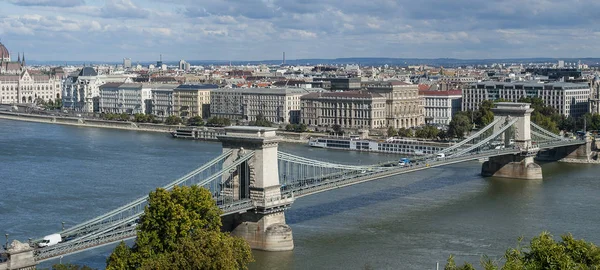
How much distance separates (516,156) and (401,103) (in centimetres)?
1704

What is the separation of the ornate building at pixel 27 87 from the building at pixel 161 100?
18.5 meters

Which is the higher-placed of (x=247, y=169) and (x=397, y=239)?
(x=247, y=169)

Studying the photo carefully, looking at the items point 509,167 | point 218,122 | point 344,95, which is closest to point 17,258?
point 509,167

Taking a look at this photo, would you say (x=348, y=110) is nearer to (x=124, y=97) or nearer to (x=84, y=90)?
(x=124, y=97)

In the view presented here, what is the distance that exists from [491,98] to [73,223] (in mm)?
33884

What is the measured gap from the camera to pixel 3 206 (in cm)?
2181

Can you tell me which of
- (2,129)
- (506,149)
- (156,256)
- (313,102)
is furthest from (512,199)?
(2,129)

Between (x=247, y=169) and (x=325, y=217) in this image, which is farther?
(x=325, y=217)

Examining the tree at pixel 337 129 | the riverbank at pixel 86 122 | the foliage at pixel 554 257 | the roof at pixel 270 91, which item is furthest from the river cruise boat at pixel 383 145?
the foliage at pixel 554 257

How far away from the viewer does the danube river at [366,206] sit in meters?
17.9

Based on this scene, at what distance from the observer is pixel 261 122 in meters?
45.8

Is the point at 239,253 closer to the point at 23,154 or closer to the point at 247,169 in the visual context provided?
the point at 247,169

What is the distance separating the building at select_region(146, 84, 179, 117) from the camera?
5700cm

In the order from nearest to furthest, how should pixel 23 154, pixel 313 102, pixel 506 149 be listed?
pixel 506 149
pixel 23 154
pixel 313 102
